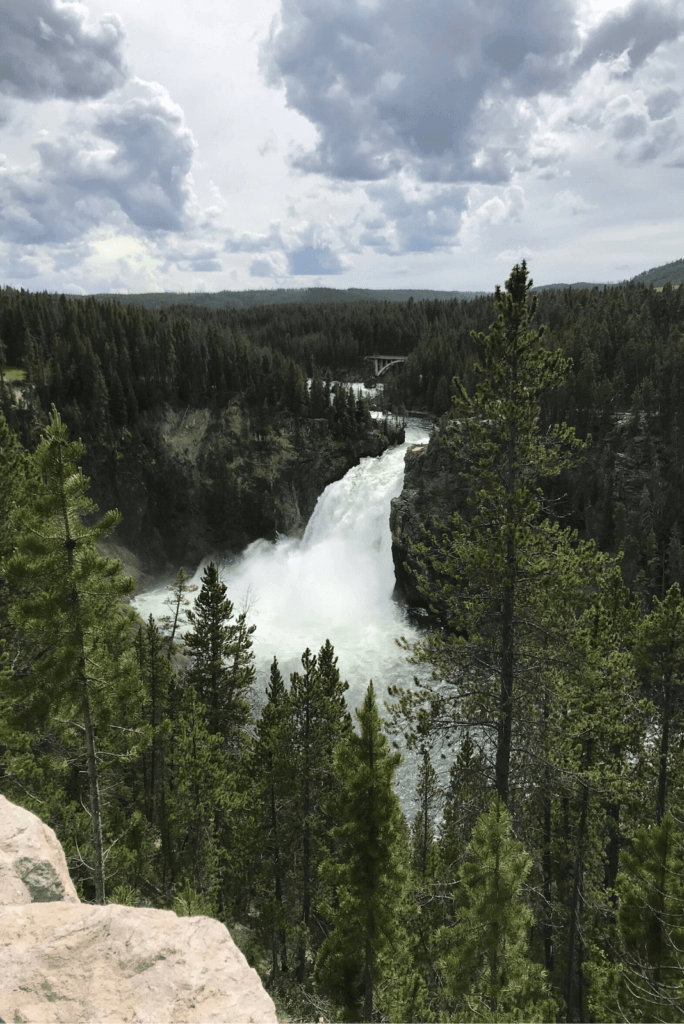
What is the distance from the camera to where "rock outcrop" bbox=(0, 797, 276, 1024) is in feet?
14.2

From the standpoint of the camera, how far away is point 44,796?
59.2 feet

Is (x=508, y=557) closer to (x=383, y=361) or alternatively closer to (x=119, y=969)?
(x=119, y=969)

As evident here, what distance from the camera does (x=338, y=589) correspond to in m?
63.5

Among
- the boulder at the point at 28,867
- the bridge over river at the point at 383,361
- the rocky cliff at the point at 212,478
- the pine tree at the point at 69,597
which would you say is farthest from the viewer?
the bridge over river at the point at 383,361

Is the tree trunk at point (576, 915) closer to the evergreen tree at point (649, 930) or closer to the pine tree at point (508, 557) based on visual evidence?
the evergreen tree at point (649, 930)

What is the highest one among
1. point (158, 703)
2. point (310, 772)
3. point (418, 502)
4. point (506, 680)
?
point (506, 680)

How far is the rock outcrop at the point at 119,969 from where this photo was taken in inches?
171

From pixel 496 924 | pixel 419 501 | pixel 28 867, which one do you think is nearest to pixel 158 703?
pixel 496 924

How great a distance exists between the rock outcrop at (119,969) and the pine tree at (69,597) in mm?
8263

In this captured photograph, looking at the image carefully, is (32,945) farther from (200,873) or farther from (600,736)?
(200,873)

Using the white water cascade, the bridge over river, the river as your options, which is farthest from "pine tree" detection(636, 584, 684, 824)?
the bridge over river

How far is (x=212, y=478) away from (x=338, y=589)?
33.2 meters

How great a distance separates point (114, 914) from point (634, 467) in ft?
232

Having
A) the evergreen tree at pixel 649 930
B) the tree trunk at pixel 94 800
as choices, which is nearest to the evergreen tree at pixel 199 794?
the tree trunk at pixel 94 800
